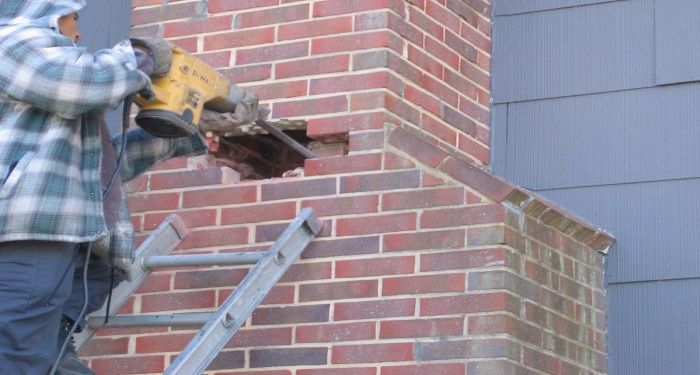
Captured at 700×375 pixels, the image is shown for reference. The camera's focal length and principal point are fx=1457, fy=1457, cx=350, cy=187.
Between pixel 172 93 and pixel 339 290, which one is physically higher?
pixel 172 93

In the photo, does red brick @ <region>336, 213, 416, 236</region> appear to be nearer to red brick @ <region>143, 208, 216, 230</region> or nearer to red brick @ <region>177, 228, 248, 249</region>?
red brick @ <region>177, 228, 248, 249</region>

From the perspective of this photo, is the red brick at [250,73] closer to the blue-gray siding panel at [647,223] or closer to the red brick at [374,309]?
the red brick at [374,309]

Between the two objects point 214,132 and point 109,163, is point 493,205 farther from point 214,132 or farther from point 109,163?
point 109,163

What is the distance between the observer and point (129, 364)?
553 centimetres

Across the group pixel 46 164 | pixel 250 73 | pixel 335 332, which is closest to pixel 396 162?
pixel 335 332

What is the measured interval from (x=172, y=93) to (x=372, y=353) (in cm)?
122

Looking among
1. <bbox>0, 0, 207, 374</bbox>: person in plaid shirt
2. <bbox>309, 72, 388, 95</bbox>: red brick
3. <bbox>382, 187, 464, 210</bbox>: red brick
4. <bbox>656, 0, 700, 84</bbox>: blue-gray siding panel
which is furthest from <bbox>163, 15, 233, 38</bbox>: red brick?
<bbox>656, 0, 700, 84</bbox>: blue-gray siding panel

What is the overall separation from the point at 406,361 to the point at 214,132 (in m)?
1.04

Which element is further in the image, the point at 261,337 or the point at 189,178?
the point at 189,178

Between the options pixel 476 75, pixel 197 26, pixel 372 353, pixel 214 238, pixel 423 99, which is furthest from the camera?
pixel 476 75

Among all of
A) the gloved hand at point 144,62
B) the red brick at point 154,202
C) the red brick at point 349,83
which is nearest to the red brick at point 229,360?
the red brick at point 154,202

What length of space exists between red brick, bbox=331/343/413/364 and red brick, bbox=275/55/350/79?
1092 millimetres

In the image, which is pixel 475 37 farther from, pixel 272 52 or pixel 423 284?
pixel 423 284

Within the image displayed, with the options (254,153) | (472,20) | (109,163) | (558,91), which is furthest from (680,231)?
(109,163)
